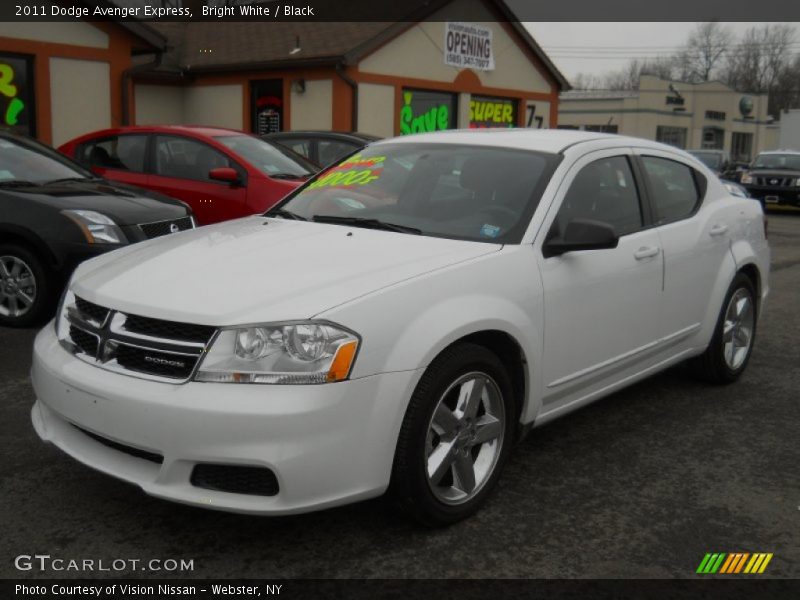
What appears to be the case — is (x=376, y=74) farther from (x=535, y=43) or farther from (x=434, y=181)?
(x=434, y=181)

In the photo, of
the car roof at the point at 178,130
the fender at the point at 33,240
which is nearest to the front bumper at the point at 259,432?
the fender at the point at 33,240

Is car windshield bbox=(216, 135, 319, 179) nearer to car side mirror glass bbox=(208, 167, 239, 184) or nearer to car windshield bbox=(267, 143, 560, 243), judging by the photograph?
car side mirror glass bbox=(208, 167, 239, 184)

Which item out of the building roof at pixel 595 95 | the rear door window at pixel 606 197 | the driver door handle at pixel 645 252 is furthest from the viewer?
the building roof at pixel 595 95

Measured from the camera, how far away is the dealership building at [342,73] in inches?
730

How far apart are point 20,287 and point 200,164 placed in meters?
2.83

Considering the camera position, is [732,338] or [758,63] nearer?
[732,338]

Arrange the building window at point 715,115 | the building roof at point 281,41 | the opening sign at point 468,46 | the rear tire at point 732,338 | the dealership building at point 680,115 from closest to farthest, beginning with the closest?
the rear tire at point 732,338, the building roof at point 281,41, the opening sign at point 468,46, the dealership building at point 680,115, the building window at point 715,115

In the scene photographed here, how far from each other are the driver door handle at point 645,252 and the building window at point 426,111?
1545 centimetres

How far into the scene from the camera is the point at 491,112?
2248cm

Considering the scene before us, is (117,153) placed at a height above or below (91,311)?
above

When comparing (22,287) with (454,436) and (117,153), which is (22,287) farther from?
(454,436)

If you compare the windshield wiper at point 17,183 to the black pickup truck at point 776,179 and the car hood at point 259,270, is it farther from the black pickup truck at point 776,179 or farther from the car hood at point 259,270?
the black pickup truck at point 776,179

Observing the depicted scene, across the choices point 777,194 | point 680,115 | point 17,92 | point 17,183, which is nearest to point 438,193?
point 17,183

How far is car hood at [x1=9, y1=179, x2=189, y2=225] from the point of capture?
6605 mm
